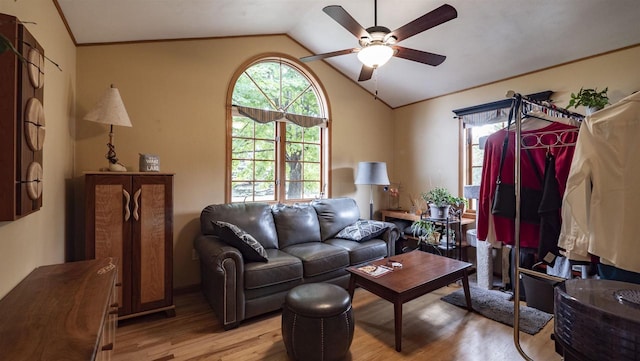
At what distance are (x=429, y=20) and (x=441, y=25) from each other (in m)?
1.29

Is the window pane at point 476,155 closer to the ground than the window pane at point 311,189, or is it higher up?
higher up

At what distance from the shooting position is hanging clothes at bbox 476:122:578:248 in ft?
5.78

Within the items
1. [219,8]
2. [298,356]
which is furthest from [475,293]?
[219,8]

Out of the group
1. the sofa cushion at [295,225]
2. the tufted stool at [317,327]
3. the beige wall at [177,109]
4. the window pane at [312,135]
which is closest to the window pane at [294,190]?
the sofa cushion at [295,225]

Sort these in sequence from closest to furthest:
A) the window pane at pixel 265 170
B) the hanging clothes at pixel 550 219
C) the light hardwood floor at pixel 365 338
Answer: the hanging clothes at pixel 550 219
the light hardwood floor at pixel 365 338
the window pane at pixel 265 170

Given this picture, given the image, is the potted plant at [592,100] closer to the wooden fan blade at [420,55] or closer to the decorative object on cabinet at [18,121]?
the wooden fan blade at [420,55]

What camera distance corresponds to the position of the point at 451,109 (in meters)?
4.16

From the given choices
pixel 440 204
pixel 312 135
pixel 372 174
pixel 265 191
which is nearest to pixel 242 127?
pixel 265 191

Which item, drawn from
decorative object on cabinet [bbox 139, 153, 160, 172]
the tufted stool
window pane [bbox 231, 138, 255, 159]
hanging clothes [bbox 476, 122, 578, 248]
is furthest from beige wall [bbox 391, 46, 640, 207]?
decorative object on cabinet [bbox 139, 153, 160, 172]

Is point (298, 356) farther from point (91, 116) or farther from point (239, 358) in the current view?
point (91, 116)

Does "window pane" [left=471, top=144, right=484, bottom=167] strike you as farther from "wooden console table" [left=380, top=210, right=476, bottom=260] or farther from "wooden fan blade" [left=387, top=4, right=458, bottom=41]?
"wooden fan blade" [left=387, top=4, right=458, bottom=41]

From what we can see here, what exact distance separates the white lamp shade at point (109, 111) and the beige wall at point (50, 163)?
0.67 ft

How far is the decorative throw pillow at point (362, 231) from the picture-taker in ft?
11.1

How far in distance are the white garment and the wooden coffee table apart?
104 cm
